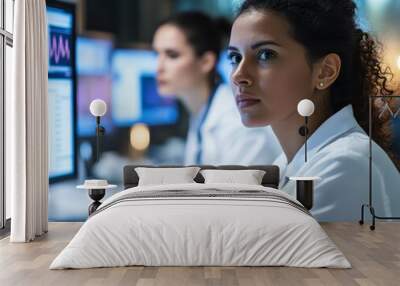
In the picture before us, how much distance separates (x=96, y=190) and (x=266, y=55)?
263 cm

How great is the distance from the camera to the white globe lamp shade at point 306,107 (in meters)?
7.45

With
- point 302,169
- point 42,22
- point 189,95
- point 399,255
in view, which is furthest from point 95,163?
point 399,255

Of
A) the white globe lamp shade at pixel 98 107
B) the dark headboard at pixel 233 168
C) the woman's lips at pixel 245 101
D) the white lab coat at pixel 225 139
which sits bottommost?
the dark headboard at pixel 233 168

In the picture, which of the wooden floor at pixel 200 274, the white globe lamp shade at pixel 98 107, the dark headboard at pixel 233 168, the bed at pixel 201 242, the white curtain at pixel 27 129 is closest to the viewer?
the wooden floor at pixel 200 274

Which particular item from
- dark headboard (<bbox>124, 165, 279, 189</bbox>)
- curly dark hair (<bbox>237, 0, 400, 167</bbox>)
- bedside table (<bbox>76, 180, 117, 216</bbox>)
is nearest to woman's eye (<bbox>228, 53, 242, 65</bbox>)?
curly dark hair (<bbox>237, 0, 400, 167</bbox>)

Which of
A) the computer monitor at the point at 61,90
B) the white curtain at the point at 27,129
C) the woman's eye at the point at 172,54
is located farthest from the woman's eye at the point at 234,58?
the white curtain at the point at 27,129

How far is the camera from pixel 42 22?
6906mm

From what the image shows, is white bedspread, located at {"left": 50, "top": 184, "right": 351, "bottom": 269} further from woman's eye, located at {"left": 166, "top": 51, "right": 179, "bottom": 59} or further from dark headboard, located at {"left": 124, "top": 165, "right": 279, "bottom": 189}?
woman's eye, located at {"left": 166, "top": 51, "right": 179, "bottom": 59}

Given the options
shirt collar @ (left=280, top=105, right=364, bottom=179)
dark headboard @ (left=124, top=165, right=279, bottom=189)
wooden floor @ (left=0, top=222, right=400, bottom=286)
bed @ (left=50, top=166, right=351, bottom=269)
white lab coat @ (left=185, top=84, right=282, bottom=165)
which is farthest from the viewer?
white lab coat @ (left=185, top=84, right=282, bottom=165)

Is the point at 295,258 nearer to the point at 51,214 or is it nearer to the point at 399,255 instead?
the point at 399,255

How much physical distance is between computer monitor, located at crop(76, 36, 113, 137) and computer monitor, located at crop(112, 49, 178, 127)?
115 millimetres

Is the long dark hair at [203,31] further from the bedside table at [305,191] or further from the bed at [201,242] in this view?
the bed at [201,242]

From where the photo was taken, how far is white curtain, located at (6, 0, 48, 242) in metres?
6.32

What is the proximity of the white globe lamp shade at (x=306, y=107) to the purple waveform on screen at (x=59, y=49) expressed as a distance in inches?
118
